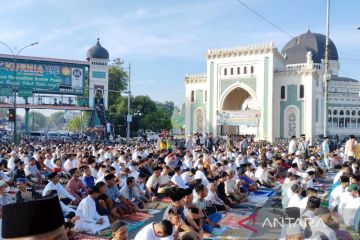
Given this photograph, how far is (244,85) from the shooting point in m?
42.7

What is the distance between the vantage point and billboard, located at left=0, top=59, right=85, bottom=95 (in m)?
41.6

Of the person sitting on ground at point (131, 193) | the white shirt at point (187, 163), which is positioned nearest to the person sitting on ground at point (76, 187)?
the person sitting on ground at point (131, 193)

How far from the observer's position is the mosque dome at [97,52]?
50.4 meters

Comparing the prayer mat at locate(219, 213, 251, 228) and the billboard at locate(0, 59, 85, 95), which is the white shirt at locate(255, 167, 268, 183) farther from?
the billboard at locate(0, 59, 85, 95)

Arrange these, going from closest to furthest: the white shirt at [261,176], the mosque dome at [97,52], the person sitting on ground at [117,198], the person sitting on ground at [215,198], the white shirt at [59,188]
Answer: the white shirt at [59,188] → the person sitting on ground at [117,198] → the person sitting on ground at [215,198] → the white shirt at [261,176] → the mosque dome at [97,52]

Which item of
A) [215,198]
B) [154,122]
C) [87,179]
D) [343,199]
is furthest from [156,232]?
[154,122]

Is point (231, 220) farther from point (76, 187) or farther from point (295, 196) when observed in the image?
point (76, 187)

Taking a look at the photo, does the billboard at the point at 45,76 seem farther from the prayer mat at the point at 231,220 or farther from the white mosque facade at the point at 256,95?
the prayer mat at the point at 231,220

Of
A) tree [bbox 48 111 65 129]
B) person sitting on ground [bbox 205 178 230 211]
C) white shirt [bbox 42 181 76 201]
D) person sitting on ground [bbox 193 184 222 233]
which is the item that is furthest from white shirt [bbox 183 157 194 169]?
tree [bbox 48 111 65 129]

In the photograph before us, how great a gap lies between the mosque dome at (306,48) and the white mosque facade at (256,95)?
1169 cm

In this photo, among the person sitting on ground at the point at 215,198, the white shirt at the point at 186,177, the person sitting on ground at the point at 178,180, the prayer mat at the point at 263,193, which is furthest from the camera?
the prayer mat at the point at 263,193

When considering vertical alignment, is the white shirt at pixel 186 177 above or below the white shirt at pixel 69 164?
below

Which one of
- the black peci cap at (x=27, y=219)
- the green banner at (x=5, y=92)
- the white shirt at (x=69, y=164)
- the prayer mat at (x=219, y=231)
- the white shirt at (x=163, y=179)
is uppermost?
the green banner at (x=5, y=92)

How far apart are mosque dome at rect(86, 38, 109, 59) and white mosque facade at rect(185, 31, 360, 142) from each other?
10.7 m
